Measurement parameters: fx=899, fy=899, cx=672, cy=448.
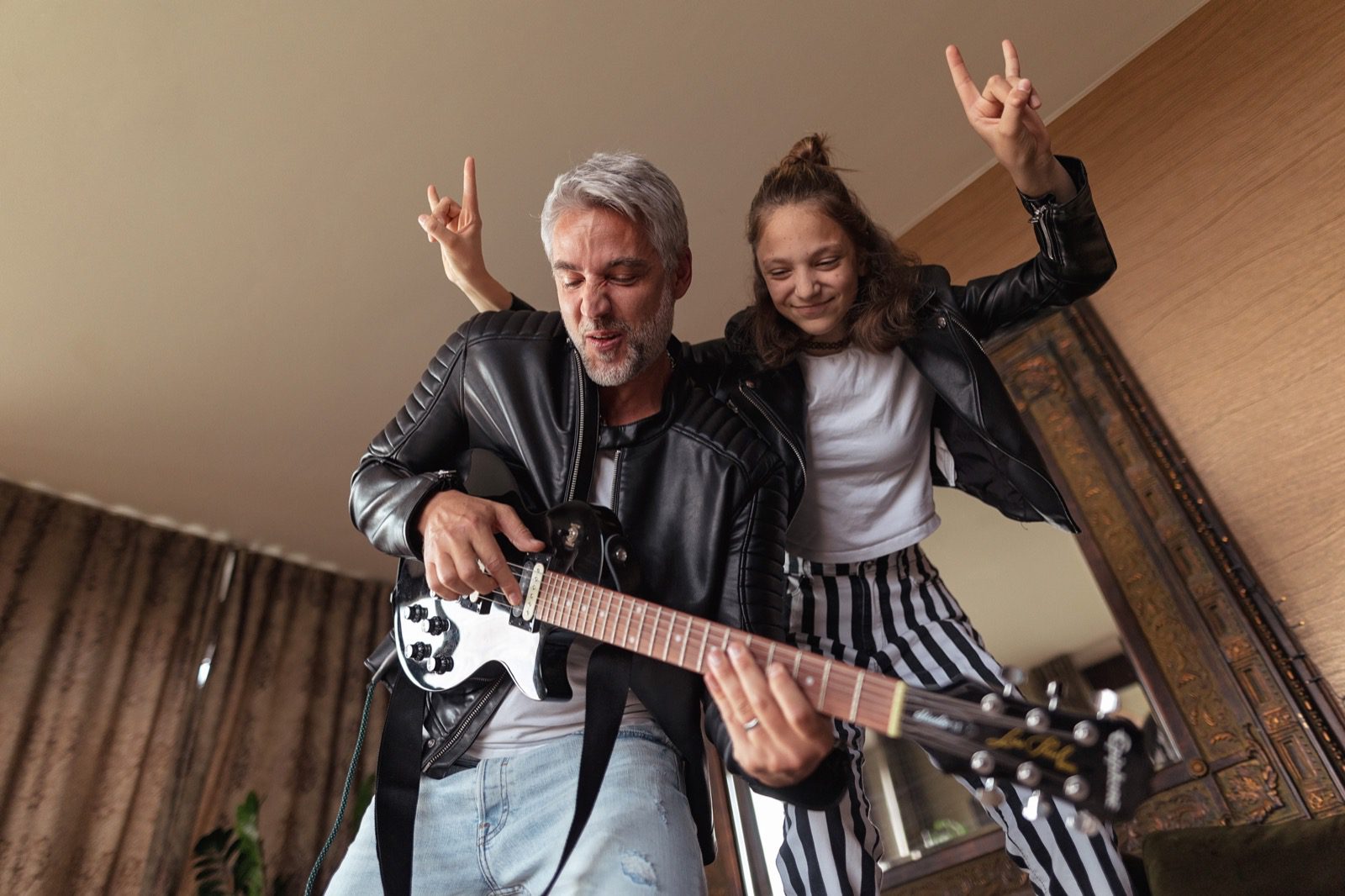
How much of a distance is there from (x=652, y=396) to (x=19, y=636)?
131 inches

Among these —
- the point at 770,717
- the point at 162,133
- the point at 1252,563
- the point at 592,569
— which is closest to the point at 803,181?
the point at 592,569

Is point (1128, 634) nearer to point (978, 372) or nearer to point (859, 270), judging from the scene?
point (978, 372)

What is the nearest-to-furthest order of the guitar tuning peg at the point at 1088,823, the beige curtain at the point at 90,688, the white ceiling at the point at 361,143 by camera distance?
the guitar tuning peg at the point at 1088,823 < the white ceiling at the point at 361,143 < the beige curtain at the point at 90,688

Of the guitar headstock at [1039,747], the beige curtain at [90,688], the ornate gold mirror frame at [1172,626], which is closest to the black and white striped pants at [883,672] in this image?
the guitar headstock at [1039,747]

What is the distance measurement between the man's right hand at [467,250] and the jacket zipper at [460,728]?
727 millimetres

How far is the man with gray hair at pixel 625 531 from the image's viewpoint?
3.36 ft

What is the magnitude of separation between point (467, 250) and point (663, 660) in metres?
0.94

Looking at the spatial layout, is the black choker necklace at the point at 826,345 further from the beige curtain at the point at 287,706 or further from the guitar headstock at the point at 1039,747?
the beige curtain at the point at 287,706

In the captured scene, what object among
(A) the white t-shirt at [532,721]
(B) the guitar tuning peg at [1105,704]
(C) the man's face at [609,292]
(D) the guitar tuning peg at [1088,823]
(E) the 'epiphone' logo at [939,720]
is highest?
(C) the man's face at [609,292]

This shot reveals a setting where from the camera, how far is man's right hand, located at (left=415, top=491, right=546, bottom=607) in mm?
1104

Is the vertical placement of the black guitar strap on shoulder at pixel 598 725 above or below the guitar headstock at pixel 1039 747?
above

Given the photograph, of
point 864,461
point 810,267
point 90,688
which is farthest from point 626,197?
point 90,688

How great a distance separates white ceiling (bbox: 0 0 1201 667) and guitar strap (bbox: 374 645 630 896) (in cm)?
136

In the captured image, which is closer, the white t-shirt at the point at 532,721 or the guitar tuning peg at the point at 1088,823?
the guitar tuning peg at the point at 1088,823
